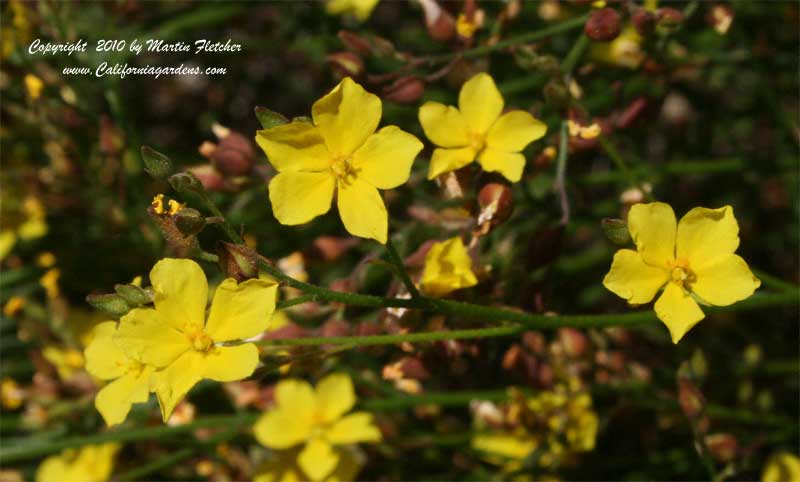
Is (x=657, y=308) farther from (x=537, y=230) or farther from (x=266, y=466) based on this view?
(x=266, y=466)

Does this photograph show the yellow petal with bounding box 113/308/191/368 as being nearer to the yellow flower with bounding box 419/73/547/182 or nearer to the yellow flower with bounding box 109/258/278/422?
the yellow flower with bounding box 109/258/278/422

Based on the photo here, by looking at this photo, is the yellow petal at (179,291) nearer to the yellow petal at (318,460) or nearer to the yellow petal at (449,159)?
the yellow petal at (449,159)

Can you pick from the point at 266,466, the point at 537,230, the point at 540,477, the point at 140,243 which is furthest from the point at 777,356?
the point at 140,243

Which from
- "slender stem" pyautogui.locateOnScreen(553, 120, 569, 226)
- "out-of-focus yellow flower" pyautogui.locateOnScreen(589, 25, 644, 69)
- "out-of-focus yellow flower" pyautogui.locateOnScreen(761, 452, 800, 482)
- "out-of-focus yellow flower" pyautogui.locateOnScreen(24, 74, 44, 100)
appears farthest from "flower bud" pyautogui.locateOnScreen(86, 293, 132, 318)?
"out-of-focus yellow flower" pyautogui.locateOnScreen(761, 452, 800, 482)

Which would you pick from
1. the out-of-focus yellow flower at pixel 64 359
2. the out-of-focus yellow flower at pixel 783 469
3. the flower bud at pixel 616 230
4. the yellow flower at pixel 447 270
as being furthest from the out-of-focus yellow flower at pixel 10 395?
the out-of-focus yellow flower at pixel 783 469

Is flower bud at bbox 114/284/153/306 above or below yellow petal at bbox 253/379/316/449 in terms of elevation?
above

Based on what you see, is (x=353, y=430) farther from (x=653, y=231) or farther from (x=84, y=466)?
(x=653, y=231)
